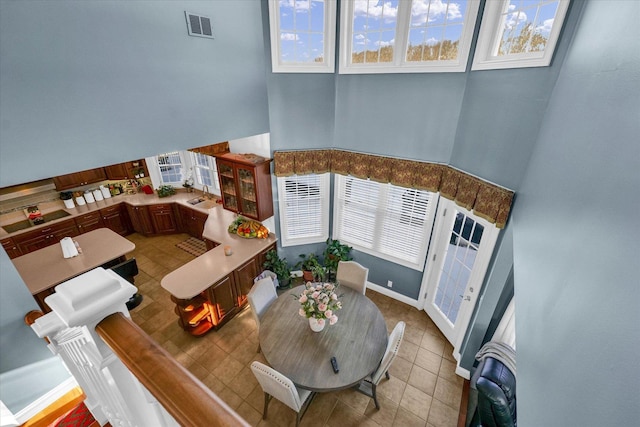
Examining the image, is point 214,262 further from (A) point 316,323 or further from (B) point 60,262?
(B) point 60,262

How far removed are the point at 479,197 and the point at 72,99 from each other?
385 centimetres

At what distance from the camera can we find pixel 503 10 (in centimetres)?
270


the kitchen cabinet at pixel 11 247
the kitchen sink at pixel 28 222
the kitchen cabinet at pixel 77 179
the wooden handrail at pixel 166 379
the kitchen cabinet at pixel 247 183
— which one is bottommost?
the kitchen cabinet at pixel 11 247

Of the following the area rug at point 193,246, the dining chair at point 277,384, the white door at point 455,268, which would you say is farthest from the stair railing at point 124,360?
the area rug at point 193,246

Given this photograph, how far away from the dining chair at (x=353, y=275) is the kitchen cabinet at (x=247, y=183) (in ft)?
5.32

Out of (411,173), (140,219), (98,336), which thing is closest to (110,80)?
(98,336)

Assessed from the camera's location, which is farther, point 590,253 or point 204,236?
point 204,236

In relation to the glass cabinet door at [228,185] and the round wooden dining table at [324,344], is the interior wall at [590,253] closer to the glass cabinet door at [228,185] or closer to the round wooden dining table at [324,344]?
the round wooden dining table at [324,344]

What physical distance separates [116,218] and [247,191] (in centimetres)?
405

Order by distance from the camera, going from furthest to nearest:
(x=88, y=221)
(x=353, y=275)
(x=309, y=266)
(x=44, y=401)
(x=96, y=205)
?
(x=96, y=205) → (x=88, y=221) → (x=309, y=266) → (x=353, y=275) → (x=44, y=401)

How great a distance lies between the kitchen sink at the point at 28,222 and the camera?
16.6ft

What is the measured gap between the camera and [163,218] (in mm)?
6426

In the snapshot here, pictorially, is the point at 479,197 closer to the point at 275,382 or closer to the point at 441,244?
the point at 441,244

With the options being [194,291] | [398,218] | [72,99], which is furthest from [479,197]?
[72,99]
